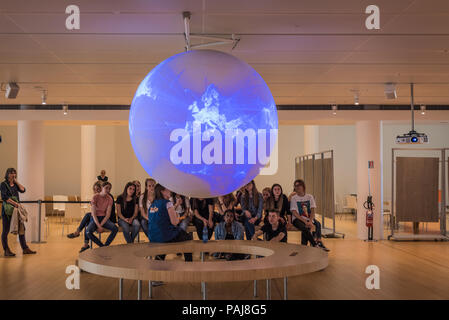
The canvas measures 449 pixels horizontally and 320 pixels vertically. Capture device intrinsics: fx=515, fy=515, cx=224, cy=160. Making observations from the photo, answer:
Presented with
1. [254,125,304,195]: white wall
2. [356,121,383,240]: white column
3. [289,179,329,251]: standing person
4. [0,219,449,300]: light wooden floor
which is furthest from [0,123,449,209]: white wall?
[289,179,329,251]: standing person

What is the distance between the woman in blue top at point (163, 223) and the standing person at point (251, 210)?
7.00 ft

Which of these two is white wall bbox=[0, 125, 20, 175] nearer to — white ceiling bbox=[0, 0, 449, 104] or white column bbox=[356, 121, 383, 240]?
white ceiling bbox=[0, 0, 449, 104]

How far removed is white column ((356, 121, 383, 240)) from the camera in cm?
1101

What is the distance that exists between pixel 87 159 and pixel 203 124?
525 inches

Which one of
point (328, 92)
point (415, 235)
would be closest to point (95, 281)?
point (328, 92)

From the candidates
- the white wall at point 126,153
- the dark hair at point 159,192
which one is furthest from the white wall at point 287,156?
the dark hair at point 159,192

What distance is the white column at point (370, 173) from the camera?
1101cm

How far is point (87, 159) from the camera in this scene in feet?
53.1

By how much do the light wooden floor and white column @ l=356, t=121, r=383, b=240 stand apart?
149 centimetres

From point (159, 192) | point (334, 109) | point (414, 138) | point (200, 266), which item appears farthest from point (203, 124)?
point (334, 109)

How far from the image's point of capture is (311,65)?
23.0 ft

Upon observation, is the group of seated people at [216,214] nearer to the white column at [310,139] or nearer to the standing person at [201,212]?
the standing person at [201,212]

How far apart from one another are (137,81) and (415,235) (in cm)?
678
